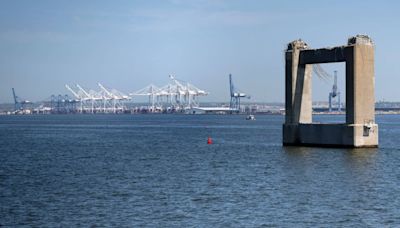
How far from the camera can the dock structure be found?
56.3 m

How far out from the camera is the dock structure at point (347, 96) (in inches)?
2218

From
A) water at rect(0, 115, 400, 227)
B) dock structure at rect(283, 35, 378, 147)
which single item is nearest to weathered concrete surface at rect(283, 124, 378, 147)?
dock structure at rect(283, 35, 378, 147)

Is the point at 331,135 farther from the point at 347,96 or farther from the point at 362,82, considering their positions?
the point at 362,82

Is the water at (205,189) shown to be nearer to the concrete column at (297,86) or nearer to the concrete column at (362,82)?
A: the concrete column at (362,82)

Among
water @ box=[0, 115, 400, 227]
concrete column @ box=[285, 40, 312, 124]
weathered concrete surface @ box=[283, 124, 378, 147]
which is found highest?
concrete column @ box=[285, 40, 312, 124]

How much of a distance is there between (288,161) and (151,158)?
33.8 ft

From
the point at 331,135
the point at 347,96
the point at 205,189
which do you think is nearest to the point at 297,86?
the point at 331,135

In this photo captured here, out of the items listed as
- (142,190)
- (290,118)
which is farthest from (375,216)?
(290,118)

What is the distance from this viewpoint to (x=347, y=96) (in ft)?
188

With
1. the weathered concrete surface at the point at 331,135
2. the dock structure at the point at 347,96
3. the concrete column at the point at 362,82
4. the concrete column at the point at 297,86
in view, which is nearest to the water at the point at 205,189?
the weathered concrete surface at the point at 331,135

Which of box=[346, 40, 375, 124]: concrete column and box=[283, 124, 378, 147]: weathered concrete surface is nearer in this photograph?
box=[283, 124, 378, 147]: weathered concrete surface

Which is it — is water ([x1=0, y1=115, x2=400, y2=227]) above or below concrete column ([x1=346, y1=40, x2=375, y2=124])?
below

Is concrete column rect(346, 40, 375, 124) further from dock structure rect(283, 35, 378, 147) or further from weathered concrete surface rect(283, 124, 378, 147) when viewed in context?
weathered concrete surface rect(283, 124, 378, 147)

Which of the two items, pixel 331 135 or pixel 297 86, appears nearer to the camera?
pixel 331 135
